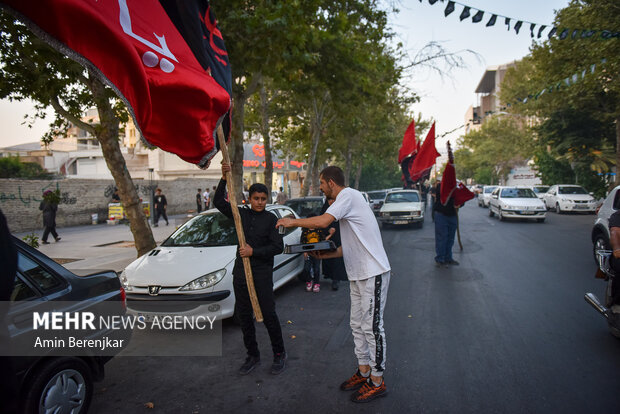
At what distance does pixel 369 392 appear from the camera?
3268mm

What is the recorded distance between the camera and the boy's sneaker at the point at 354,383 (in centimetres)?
343

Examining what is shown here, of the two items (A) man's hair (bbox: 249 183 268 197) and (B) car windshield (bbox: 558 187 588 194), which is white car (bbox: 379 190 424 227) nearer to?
(B) car windshield (bbox: 558 187 588 194)

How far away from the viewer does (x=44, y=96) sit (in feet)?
26.2

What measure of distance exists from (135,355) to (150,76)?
3298mm

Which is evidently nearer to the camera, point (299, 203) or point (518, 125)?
point (299, 203)

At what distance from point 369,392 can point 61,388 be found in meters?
2.33

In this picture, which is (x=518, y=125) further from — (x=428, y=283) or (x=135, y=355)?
(x=135, y=355)

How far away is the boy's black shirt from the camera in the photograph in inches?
149

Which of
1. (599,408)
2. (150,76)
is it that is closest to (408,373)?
(599,408)

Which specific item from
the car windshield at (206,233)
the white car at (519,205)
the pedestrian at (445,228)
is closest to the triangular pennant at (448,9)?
the pedestrian at (445,228)

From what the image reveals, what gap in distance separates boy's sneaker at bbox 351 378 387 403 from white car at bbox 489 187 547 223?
15816 mm

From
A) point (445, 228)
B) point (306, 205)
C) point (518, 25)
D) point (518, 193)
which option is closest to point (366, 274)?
point (445, 228)

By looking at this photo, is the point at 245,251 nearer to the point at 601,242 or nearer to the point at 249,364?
the point at 249,364

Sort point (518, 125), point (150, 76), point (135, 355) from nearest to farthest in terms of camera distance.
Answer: point (150, 76) < point (135, 355) < point (518, 125)
